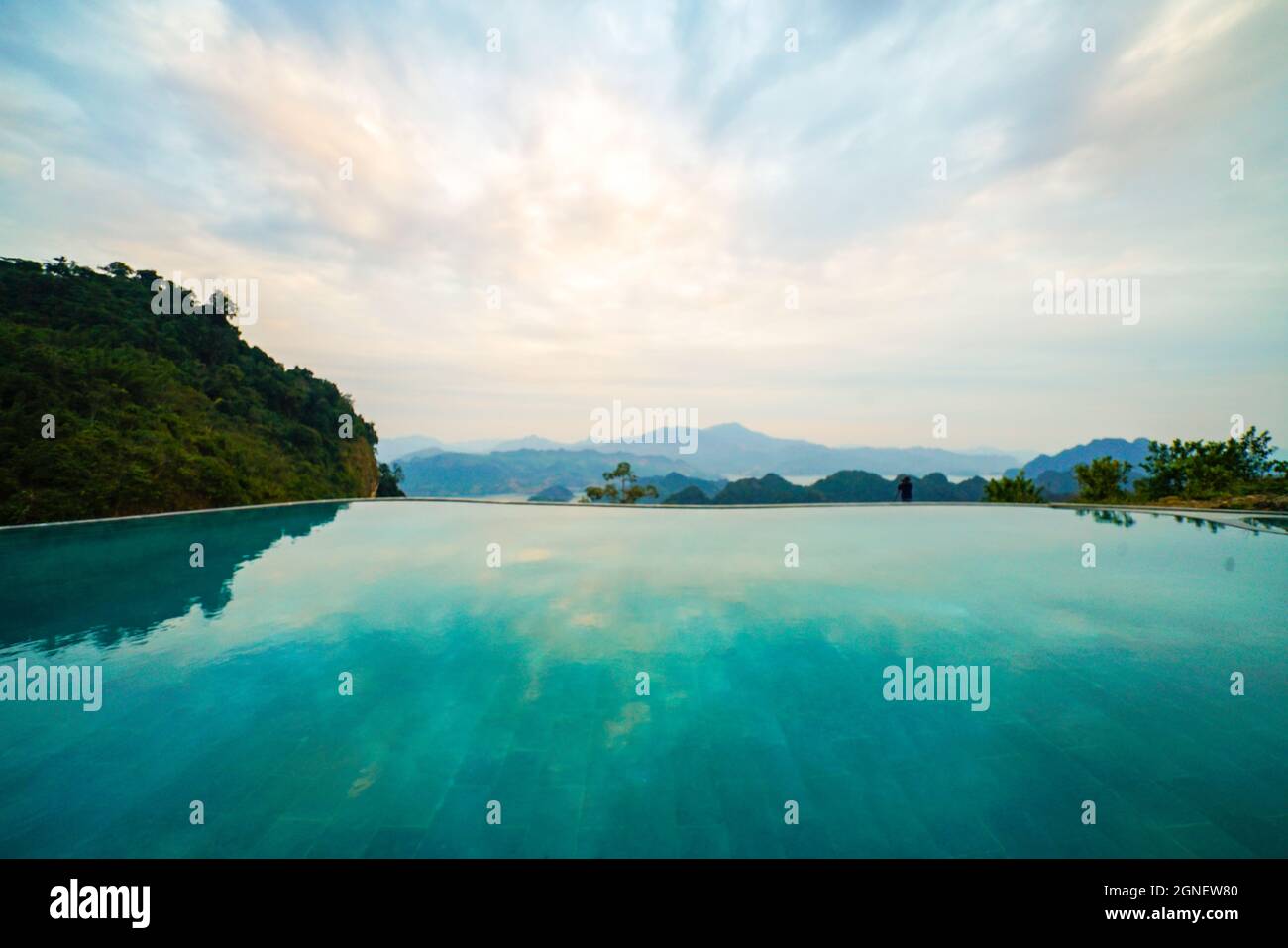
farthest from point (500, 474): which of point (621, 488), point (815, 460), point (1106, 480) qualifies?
point (1106, 480)

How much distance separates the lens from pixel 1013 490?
837 inches

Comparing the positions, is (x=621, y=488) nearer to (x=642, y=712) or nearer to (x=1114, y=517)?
(x=1114, y=517)

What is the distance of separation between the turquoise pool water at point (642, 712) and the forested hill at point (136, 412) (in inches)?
195

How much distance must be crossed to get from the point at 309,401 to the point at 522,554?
25.5 m

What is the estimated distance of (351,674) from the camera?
15.5 feet

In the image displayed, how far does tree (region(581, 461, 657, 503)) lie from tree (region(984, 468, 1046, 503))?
1661 centimetres

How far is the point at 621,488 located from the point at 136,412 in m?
19.3

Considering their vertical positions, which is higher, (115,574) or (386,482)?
(386,482)

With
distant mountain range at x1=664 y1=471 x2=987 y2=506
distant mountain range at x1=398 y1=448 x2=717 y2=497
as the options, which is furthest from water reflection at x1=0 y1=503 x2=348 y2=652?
distant mountain range at x1=398 y1=448 x2=717 y2=497

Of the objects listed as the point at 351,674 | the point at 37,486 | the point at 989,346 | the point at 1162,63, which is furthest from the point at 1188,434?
the point at 37,486

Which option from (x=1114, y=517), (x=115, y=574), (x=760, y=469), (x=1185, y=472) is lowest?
(x=115, y=574)

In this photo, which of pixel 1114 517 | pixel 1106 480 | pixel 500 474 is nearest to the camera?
pixel 1114 517

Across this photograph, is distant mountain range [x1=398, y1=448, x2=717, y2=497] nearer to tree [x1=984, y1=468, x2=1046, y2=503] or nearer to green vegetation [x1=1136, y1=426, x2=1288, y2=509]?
tree [x1=984, y1=468, x2=1046, y2=503]
